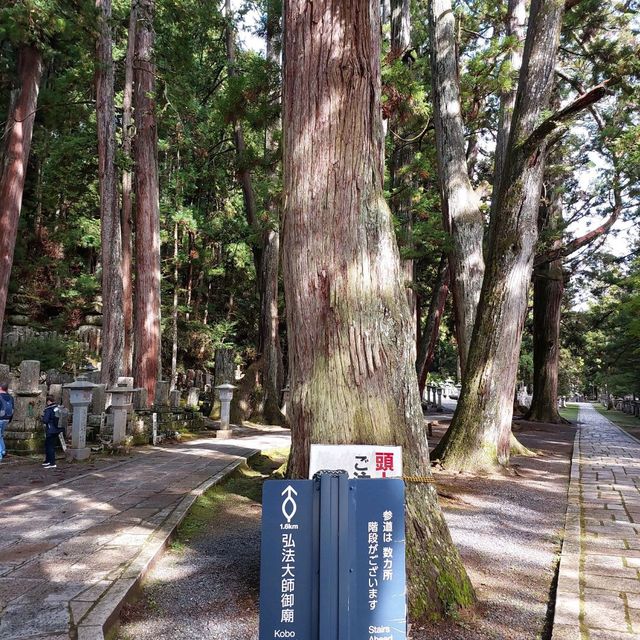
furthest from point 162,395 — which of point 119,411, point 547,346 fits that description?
point 547,346

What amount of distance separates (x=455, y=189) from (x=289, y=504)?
9337mm

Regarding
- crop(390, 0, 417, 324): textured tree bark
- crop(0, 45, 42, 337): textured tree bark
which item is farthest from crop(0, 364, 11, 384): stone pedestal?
crop(390, 0, 417, 324): textured tree bark

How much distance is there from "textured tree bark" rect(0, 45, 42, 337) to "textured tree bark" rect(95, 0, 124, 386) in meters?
3.15

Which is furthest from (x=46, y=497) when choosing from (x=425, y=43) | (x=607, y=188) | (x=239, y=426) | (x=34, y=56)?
(x=607, y=188)

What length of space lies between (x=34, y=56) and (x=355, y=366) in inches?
678

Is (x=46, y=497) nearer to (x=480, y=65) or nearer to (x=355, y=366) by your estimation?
(x=355, y=366)

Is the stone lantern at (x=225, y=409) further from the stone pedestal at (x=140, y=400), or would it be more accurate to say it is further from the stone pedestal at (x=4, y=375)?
the stone pedestal at (x=4, y=375)

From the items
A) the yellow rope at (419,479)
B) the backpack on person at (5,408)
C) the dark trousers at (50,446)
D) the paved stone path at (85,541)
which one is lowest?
the paved stone path at (85,541)

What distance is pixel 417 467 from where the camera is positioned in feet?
13.0

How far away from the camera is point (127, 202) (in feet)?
58.0

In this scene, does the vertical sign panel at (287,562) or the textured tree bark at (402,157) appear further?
the textured tree bark at (402,157)

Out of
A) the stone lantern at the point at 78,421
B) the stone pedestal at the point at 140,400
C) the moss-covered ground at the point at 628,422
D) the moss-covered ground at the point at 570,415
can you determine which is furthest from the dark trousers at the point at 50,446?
the moss-covered ground at the point at 570,415

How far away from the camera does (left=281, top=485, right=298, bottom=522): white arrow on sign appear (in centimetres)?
259

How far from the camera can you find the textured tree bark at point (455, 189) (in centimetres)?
1068
